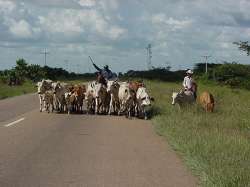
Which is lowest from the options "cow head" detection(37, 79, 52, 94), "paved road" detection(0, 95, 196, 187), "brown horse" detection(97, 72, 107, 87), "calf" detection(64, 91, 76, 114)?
"paved road" detection(0, 95, 196, 187)

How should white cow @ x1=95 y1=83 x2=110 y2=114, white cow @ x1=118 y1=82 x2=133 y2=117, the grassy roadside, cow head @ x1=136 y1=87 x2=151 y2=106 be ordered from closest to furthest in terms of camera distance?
1. the grassy roadside
2. cow head @ x1=136 y1=87 x2=151 y2=106
3. white cow @ x1=118 y1=82 x2=133 y2=117
4. white cow @ x1=95 y1=83 x2=110 y2=114

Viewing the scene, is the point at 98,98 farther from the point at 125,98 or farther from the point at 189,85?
the point at 189,85

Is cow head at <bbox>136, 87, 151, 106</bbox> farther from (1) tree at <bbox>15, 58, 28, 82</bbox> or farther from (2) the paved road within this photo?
(1) tree at <bbox>15, 58, 28, 82</bbox>

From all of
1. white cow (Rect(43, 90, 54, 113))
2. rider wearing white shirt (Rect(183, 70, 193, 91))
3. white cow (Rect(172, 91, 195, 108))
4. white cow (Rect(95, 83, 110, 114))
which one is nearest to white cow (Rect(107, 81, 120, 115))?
white cow (Rect(95, 83, 110, 114))

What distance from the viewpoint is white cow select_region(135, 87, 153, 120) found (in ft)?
77.8

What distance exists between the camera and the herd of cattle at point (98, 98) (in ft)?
80.5

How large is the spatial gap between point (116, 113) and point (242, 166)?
15227 mm

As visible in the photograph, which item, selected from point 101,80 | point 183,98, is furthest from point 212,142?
point 101,80

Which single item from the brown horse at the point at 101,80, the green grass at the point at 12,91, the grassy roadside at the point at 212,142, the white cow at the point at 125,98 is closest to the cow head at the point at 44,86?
the brown horse at the point at 101,80

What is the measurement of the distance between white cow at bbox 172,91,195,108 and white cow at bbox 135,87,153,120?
183cm

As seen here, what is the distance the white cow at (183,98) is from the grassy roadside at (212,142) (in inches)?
24.5

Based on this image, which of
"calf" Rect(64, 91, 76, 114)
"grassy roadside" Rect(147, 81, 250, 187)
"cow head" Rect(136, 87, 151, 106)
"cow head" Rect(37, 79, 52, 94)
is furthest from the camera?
"cow head" Rect(37, 79, 52, 94)

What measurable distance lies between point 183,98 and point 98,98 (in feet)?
11.3

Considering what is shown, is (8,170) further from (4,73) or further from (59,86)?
(4,73)
